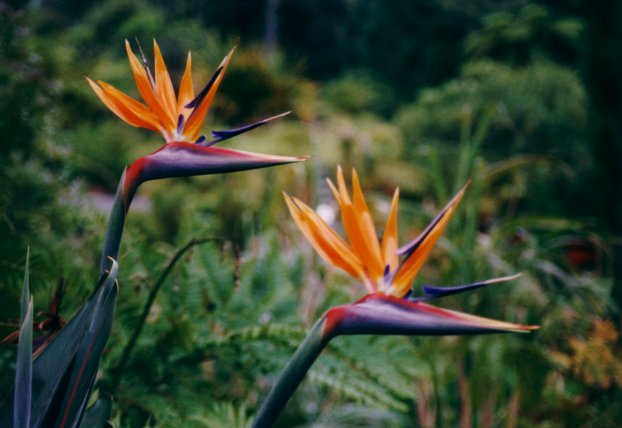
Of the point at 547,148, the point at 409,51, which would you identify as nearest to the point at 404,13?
the point at 409,51

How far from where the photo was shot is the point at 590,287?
105cm

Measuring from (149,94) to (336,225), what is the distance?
1.25 metres

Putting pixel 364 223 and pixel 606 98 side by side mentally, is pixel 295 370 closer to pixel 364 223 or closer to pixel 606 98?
pixel 364 223

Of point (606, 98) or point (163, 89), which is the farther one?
point (606, 98)

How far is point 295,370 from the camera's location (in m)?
0.25

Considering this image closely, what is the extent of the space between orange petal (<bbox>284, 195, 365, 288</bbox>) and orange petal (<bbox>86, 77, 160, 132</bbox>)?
0.09 metres

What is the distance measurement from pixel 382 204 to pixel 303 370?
1004 millimetres

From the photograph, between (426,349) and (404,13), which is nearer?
(426,349)

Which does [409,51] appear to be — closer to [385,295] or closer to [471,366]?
[471,366]

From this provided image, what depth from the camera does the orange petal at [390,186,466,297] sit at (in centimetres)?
27

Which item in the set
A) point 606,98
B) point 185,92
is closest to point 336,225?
point 606,98

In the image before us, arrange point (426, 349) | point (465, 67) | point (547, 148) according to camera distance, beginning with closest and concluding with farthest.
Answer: point (426, 349)
point (547, 148)
point (465, 67)

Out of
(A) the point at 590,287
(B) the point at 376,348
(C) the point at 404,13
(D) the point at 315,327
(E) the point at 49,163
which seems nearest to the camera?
(D) the point at 315,327

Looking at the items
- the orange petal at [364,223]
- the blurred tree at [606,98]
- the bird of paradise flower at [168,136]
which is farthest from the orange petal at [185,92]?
the blurred tree at [606,98]
